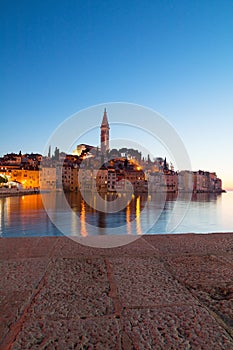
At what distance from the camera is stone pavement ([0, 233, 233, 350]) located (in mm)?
1688

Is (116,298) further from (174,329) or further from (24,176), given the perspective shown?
(24,176)

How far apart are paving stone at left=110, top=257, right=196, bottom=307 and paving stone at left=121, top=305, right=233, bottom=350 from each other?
0.16 metres

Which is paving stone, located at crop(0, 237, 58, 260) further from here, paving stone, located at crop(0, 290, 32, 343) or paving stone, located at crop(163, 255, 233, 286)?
paving stone, located at crop(163, 255, 233, 286)

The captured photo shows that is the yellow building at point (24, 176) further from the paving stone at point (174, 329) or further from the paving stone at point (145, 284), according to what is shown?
the paving stone at point (174, 329)

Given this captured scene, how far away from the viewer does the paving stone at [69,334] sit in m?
1.61

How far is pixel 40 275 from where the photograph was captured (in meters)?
2.78

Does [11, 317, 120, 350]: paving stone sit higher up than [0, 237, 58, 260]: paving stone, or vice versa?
[11, 317, 120, 350]: paving stone

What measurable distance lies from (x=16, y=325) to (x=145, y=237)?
11.1 ft

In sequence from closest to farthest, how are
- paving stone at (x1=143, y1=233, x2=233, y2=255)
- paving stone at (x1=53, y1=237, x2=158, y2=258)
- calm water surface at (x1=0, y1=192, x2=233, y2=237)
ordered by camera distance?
paving stone at (x1=53, y1=237, x2=158, y2=258), paving stone at (x1=143, y1=233, x2=233, y2=255), calm water surface at (x1=0, y1=192, x2=233, y2=237)

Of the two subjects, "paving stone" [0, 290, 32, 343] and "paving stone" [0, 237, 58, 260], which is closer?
"paving stone" [0, 290, 32, 343]

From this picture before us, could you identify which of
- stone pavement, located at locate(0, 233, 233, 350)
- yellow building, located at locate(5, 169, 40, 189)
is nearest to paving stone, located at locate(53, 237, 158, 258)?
stone pavement, located at locate(0, 233, 233, 350)

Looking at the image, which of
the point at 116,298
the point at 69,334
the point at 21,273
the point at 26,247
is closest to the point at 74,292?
the point at 116,298

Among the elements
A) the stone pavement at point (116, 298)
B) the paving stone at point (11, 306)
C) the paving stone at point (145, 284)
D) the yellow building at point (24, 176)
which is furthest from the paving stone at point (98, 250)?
the yellow building at point (24, 176)

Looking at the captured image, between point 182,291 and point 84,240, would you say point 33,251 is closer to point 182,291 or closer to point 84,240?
point 84,240
